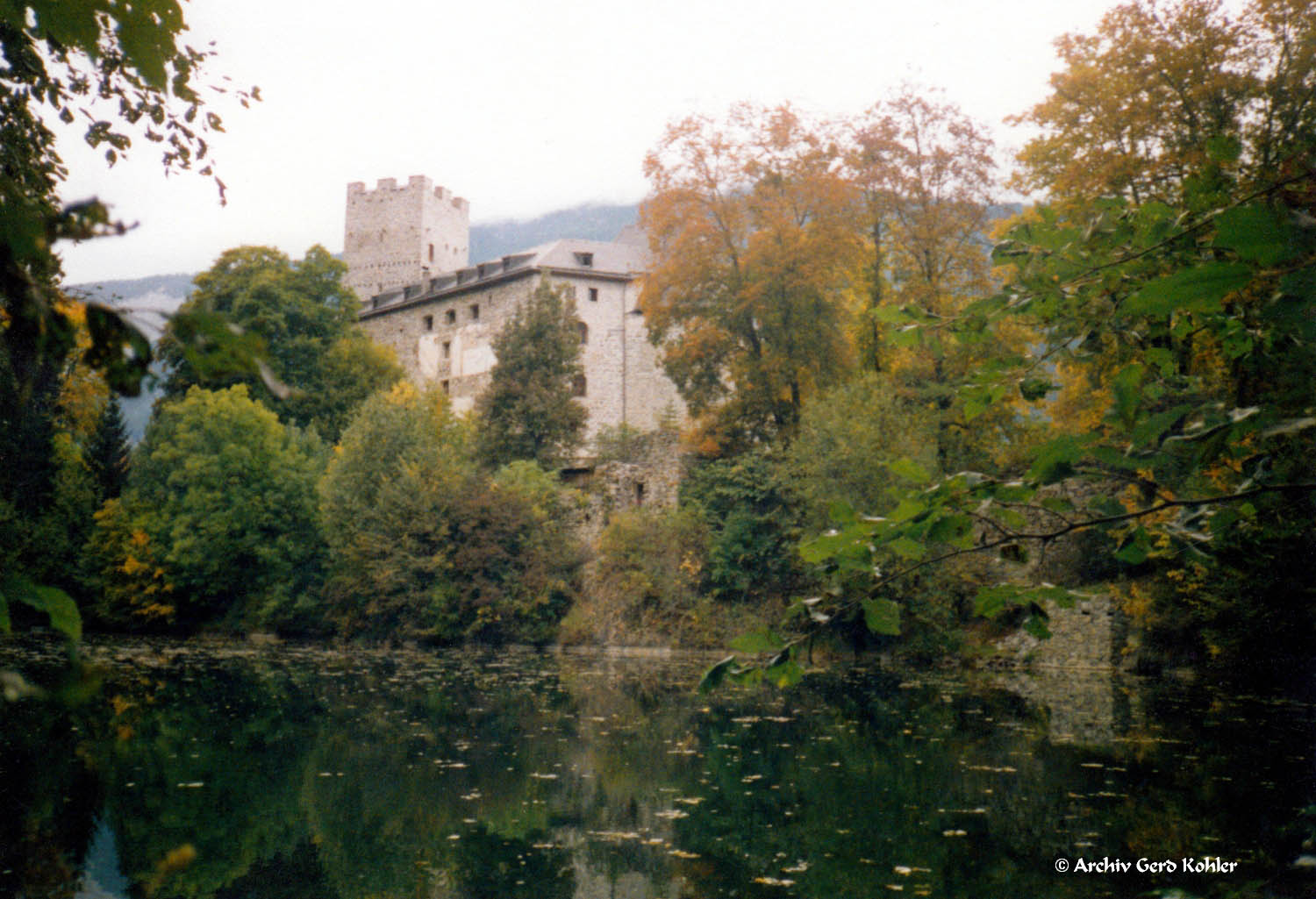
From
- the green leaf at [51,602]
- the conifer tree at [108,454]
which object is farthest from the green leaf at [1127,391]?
the conifer tree at [108,454]

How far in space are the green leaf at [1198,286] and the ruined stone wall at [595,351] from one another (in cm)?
3885

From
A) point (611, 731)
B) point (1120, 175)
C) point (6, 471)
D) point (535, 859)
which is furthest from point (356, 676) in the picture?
point (6, 471)

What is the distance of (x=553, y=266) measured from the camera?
140ft

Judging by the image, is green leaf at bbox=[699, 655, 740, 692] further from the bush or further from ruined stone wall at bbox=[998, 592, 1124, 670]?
the bush

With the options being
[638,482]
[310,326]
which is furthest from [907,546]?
[310,326]

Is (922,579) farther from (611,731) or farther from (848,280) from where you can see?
(611,731)

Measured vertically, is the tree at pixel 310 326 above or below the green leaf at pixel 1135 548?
above

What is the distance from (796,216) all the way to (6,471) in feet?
76.7

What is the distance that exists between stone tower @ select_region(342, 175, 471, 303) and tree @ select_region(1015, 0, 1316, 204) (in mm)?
45201

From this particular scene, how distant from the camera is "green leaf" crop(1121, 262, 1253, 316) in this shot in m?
1.47

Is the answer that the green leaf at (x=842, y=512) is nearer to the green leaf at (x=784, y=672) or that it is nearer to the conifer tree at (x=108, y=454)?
the green leaf at (x=784, y=672)

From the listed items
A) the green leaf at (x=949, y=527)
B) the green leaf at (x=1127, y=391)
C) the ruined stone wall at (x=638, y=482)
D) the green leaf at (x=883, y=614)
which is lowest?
the green leaf at (x=883, y=614)

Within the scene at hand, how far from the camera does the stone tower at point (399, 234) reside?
59.1 meters

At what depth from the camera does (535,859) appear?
17.9 feet
